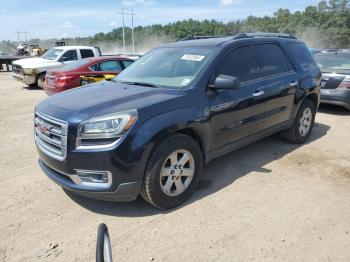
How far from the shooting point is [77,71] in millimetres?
Result: 10109

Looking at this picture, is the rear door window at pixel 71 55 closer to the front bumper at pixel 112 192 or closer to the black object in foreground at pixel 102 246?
the front bumper at pixel 112 192

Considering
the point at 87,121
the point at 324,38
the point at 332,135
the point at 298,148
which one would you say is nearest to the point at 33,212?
the point at 87,121

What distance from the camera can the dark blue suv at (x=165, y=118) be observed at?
335 cm

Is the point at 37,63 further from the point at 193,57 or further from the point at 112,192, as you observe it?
the point at 112,192

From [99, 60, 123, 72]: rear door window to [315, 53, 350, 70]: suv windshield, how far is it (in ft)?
19.4

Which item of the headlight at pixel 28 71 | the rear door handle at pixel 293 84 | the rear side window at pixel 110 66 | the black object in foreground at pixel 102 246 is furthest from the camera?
the headlight at pixel 28 71

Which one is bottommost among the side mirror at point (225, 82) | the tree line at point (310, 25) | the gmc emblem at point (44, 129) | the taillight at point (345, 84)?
the taillight at point (345, 84)

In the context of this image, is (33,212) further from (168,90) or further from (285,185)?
(285,185)

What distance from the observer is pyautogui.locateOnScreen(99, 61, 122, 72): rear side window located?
10.7m

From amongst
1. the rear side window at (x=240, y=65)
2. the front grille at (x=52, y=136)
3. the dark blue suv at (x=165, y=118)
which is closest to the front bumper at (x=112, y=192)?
the dark blue suv at (x=165, y=118)

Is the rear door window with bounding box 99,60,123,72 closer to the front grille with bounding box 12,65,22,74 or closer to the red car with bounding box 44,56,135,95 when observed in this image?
the red car with bounding box 44,56,135,95

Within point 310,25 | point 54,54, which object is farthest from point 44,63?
point 310,25

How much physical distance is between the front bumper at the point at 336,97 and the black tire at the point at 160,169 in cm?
558

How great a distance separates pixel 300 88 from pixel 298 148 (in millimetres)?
1009
